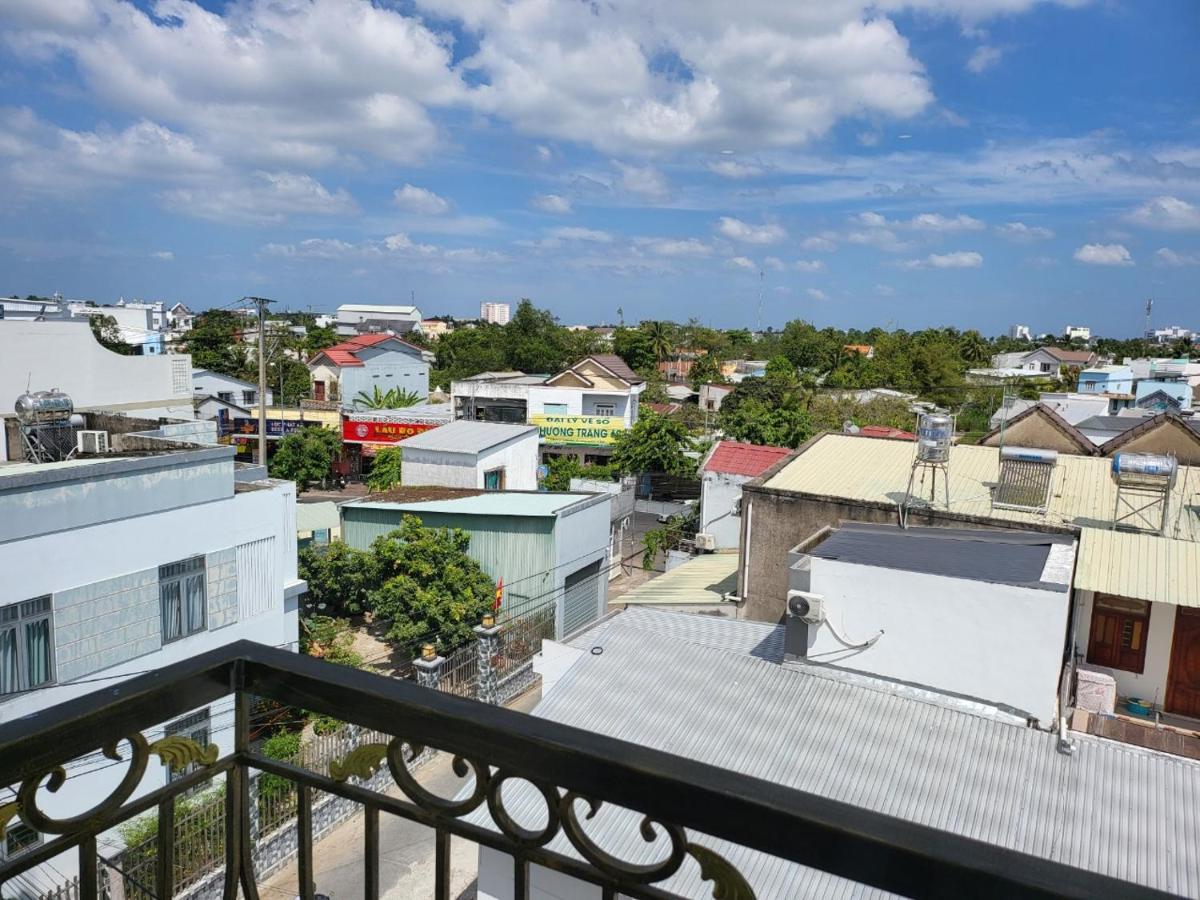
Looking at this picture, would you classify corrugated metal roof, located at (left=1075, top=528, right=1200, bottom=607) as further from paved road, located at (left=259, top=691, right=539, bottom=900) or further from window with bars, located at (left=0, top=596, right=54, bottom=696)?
window with bars, located at (left=0, top=596, right=54, bottom=696)

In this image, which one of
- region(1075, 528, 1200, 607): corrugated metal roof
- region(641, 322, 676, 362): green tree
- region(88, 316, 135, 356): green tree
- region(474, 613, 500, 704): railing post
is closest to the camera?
region(1075, 528, 1200, 607): corrugated metal roof

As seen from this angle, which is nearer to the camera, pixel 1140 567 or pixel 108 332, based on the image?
pixel 1140 567

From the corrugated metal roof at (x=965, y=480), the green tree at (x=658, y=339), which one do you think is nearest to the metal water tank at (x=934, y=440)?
the corrugated metal roof at (x=965, y=480)

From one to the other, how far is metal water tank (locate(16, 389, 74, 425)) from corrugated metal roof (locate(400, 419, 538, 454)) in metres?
10.9

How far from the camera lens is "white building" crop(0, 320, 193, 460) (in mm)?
15648

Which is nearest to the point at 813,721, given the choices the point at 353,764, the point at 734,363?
the point at 353,764

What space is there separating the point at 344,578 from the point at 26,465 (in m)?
5.53

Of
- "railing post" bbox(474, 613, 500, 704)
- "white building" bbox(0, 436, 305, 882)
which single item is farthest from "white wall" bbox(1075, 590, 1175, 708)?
"white building" bbox(0, 436, 305, 882)

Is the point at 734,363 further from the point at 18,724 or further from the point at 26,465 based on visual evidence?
the point at 18,724

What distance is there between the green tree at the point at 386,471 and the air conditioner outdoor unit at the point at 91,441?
1387 centimetres

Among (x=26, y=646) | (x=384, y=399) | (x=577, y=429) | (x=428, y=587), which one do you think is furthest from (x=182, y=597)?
(x=384, y=399)

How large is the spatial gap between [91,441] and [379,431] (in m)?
17.8

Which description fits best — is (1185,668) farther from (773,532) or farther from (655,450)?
(655,450)

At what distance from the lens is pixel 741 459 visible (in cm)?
1978
